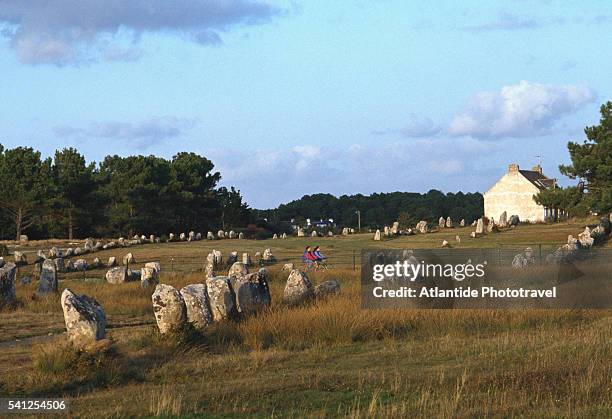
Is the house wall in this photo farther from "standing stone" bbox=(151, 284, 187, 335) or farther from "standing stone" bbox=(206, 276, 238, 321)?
"standing stone" bbox=(151, 284, 187, 335)

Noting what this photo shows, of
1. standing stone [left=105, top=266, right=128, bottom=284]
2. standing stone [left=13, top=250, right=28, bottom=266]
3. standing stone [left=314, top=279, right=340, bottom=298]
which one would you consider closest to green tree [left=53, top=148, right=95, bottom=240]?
standing stone [left=13, top=250, right=28, bottom=266]

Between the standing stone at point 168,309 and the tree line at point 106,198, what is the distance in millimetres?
48033

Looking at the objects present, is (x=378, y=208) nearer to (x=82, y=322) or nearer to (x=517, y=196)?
(x=517, y=196)

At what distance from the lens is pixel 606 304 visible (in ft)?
62.8

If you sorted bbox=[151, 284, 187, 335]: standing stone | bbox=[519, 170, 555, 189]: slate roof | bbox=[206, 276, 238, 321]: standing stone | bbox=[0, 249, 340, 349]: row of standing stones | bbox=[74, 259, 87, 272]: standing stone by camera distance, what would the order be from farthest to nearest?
bbox=[519, 170, 555, 189]: slate roof, bbox=[74, 259, 87, 272]: standing stone, bbox=[206, 276, 238, 321]: standing stone, bbox=[151, 284, 187, 335]: standing stone, bbox=[0, 249, 340, 349]: row of standing stones

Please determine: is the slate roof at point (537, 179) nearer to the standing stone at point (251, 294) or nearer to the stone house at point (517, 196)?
the stone house at point (517, 196)

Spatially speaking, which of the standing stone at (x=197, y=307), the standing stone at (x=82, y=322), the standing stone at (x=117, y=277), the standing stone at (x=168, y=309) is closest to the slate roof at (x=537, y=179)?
the standing stone at (x=117, y=277)

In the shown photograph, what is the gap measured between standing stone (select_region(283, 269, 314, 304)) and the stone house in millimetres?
53754

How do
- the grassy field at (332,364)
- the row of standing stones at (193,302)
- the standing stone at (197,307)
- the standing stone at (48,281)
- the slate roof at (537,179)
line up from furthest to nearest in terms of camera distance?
the slate roof at (537,179), the standing stone at (48,281), the standing stone at (197,307), the row of standing stones at (193,302), the grassy field at (332,364)

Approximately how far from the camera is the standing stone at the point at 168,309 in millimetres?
14992

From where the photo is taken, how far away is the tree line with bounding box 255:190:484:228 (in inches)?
3994

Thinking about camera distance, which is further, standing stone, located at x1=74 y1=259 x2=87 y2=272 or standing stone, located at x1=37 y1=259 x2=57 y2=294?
standing stone, located at x1=74 y1=259 x2=87 y2=272

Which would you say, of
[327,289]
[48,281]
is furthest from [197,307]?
[48,281]

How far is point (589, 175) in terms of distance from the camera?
1699 inches
